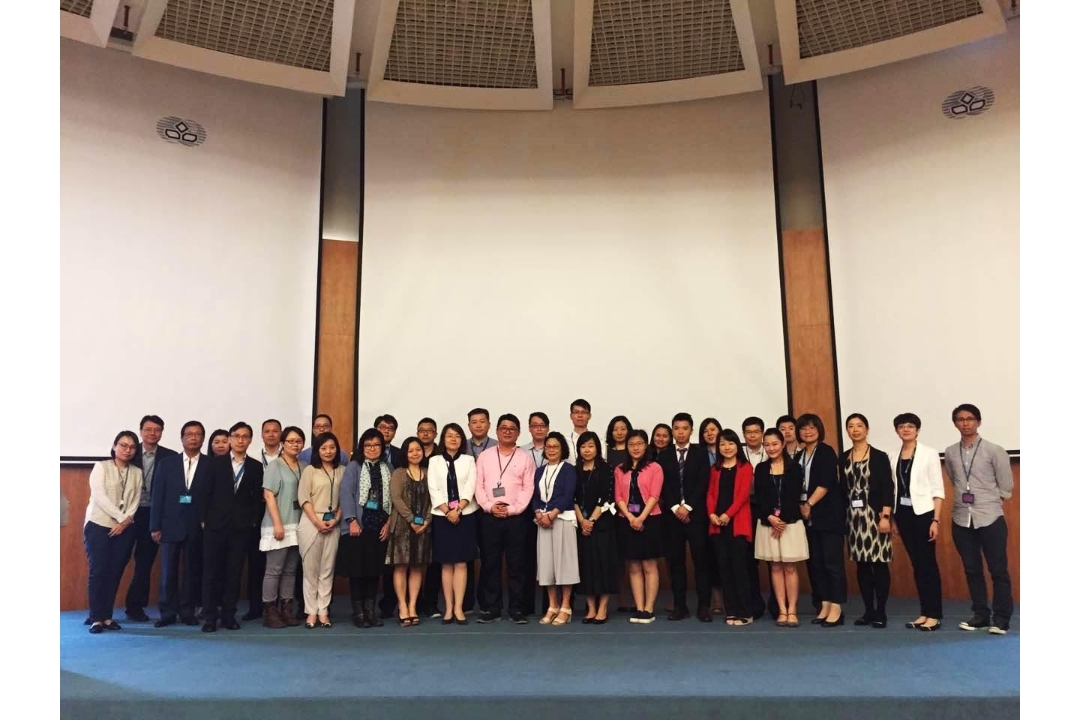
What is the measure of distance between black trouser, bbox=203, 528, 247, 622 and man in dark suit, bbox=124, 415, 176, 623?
2.19 feet

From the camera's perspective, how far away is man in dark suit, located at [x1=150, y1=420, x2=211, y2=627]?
5.55m

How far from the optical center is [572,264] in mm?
7848

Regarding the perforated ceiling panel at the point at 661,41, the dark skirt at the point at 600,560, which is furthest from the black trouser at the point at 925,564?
the perforated ceiling panel at the point at 661,41

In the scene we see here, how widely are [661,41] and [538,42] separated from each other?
3.61ft

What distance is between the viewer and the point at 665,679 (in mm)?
3914

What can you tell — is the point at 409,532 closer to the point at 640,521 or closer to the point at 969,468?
the point at 640,521

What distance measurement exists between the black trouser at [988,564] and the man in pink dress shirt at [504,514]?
2.80 metres

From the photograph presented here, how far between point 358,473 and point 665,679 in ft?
8.54

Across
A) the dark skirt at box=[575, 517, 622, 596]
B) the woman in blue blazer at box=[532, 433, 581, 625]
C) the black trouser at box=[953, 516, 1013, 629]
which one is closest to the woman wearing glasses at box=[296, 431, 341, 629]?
the woman in blue blazer at box=[532, 433, 581, 625]

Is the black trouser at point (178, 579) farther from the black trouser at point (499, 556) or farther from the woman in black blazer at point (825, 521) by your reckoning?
the woman in black blazer at point (825, 521)

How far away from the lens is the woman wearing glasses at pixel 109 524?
17.9ft

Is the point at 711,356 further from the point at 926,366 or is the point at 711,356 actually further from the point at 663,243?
the point at 926,366

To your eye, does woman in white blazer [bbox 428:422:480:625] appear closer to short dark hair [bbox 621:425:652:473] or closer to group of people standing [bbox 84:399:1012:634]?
group of people standing [bbox 84:399:1012:634]
